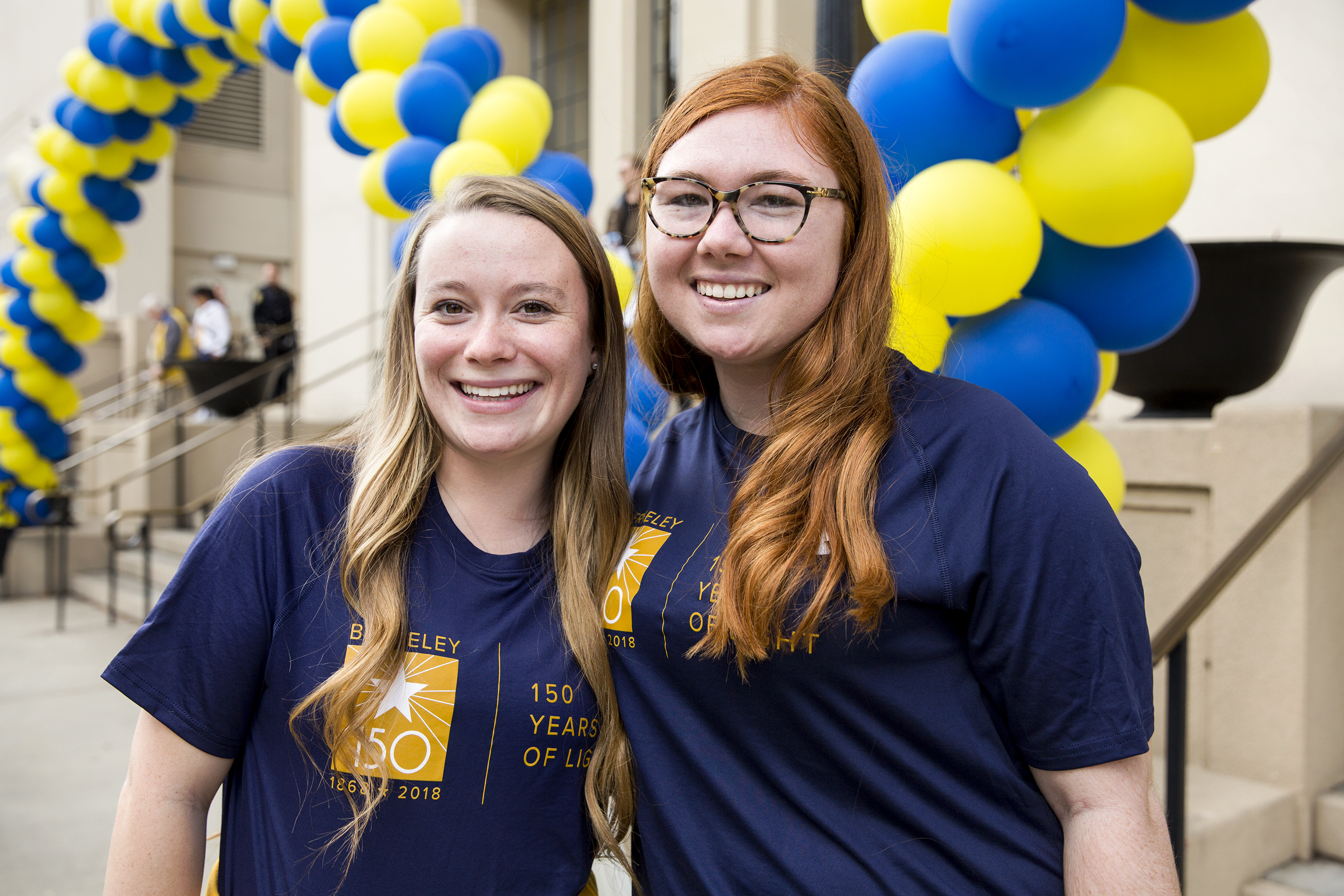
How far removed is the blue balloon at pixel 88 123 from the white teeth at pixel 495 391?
8261 millimetres

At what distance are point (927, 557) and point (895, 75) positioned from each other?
1.34 meters

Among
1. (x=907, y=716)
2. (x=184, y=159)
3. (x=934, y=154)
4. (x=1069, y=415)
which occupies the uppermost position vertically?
(x=184, y=159)

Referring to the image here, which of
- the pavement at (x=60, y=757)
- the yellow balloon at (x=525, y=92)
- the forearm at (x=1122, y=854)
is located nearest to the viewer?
the forearm at (x=1122, y=854)

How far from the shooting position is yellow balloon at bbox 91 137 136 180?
8586 mm

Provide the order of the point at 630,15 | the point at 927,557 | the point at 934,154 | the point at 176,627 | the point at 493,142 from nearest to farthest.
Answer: the point at 927,557 < the point at 176,627 < the point at 934,154 < the point at 493,142 < the point at 630,15

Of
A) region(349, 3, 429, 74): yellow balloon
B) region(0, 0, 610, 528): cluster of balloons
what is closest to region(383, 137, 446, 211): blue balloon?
region(0, 0, 610, 528): cluster of balloons

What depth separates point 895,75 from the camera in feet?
7.39

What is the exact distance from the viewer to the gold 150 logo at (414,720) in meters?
1.56

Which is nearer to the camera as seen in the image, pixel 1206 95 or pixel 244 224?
pixel 1206 95

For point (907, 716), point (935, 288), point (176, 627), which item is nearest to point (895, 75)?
point (935, 288)

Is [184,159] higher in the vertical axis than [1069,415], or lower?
higher

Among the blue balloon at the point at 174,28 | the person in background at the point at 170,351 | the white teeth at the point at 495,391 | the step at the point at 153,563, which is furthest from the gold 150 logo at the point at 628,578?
the person in background at the point at 170,351

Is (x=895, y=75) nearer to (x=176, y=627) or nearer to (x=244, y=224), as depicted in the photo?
(x=176, y=627)

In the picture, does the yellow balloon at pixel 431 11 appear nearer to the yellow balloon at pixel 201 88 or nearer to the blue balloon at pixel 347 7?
the blue balloon at pixel 347 7
